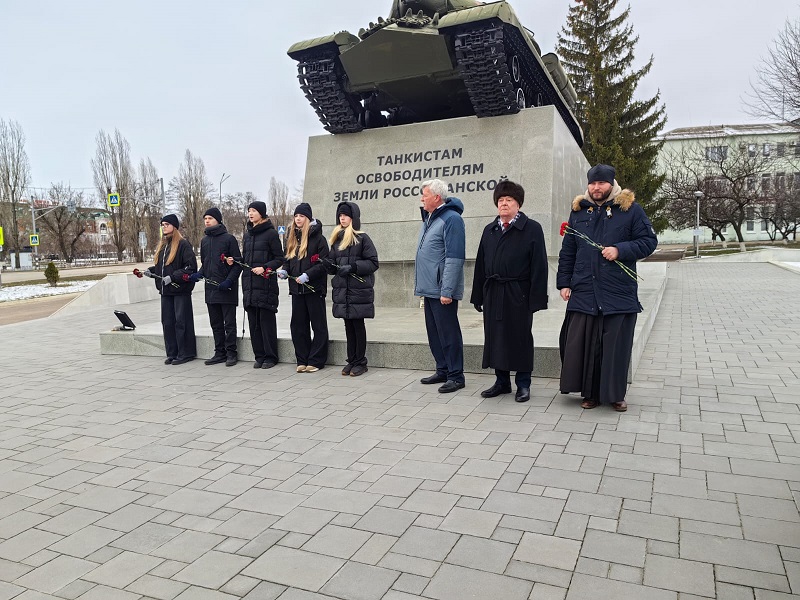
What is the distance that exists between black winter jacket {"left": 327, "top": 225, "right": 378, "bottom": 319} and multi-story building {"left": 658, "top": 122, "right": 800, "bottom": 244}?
22735 mm

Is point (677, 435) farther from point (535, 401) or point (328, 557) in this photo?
point (328, 557)

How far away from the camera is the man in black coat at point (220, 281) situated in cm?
668

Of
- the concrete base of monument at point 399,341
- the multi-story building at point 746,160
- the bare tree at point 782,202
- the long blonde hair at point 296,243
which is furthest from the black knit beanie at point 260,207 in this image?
the bare tree at point 782,202

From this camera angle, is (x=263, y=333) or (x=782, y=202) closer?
(x=263, y=333)

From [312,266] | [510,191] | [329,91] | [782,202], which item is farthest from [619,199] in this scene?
[782,202]

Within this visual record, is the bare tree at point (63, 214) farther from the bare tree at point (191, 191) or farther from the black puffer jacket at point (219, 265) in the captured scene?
the black puffer jacket at point (219, 265)

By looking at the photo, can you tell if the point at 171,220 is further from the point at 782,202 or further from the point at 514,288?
the point at 782,202

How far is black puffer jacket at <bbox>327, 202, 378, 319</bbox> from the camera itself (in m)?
5.88

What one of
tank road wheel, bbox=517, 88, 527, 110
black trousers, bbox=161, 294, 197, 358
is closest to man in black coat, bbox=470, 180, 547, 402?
black trousers, bbox=161, 294, 197, 358

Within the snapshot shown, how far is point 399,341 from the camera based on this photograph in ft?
20.6

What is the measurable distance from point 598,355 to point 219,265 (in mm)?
4141

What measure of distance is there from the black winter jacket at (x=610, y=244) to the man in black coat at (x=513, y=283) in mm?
305

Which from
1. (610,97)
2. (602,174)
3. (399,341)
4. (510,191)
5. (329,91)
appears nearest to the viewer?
(602,174)

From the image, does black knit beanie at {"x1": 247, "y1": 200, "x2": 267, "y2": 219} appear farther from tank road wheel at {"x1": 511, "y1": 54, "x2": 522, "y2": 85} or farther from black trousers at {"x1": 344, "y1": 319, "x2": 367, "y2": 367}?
tank road wheel at {"x1": 511, "y1": 54, "x2": 522, "y2": 85}
